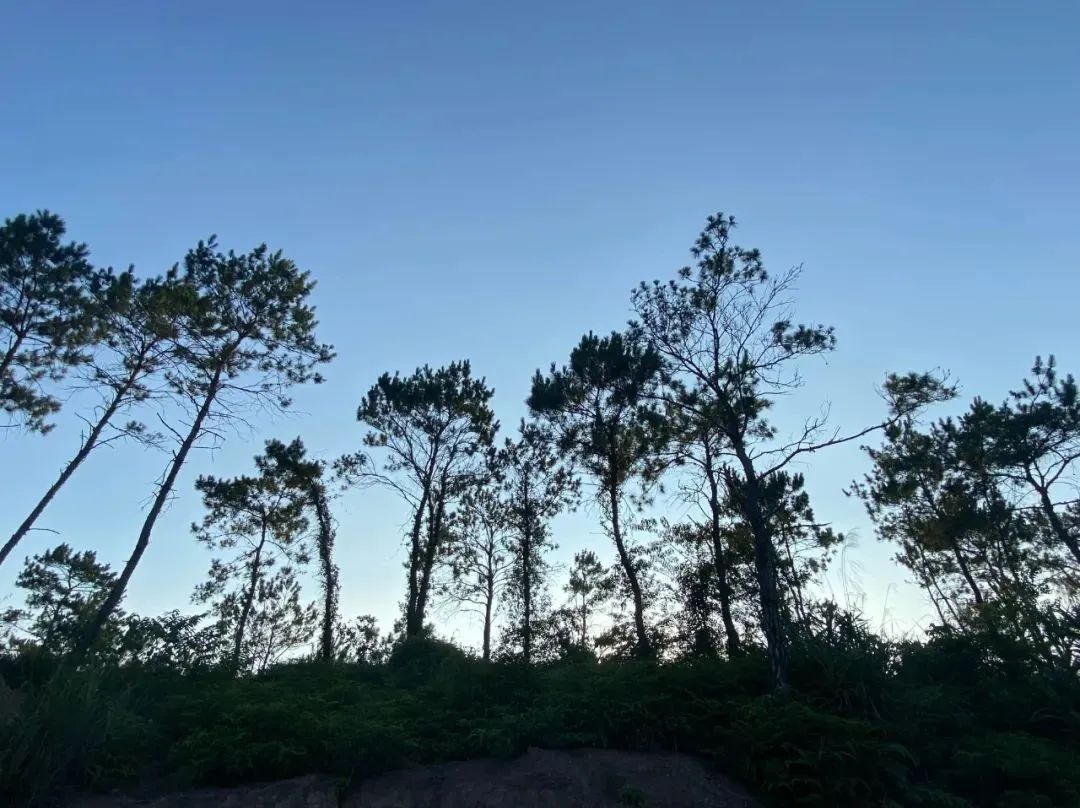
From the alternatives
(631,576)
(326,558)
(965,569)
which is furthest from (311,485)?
(965,569)

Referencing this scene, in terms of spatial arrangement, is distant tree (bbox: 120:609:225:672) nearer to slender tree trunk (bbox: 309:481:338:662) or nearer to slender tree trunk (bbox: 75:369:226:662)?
slender tree trunk (bbox: 75:369:226:662)

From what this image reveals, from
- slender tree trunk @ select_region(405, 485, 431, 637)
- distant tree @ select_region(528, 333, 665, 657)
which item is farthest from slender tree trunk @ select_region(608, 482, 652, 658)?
slender tree trunk @ select_region(405, 485, 431, 637)

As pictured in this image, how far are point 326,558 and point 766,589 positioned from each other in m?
18.6

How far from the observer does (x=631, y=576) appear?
63.2 ft

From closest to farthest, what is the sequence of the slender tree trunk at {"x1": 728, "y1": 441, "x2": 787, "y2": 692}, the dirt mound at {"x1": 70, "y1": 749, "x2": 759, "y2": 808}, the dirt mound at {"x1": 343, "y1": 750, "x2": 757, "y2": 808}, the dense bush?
the dense bush
the dirt mound at {"x1": 70, "y1": 749, "x2": 759, "y2": 808}
the dirt mound at {"x1": 343, "y1": 750, "x2": 757, "y2": 808}
the slender tree trunk at {"x1": 728, "y1": 441, "x2": 787, "y2": 692}

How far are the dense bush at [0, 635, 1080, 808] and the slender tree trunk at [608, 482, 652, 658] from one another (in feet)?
25.2

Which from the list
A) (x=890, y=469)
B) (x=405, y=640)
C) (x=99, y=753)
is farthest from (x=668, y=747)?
(x=890, y=469)

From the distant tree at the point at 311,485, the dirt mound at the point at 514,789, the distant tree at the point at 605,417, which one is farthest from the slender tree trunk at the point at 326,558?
the dirt mound at the point at 514,789

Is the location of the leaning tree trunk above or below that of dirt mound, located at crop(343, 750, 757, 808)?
above

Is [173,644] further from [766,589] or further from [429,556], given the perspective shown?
[766,589]

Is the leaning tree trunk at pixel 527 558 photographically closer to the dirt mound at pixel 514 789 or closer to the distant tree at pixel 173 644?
the distant tree at pixel 173 644

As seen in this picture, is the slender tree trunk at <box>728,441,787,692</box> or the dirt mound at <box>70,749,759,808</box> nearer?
the dirt mound at <box>70,749,759,808</box>

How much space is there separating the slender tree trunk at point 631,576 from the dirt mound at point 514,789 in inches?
392

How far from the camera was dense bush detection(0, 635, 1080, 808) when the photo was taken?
6.81 metres
